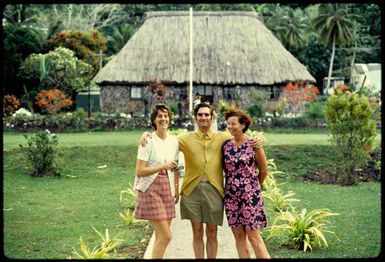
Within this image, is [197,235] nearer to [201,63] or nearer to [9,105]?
[9,105]

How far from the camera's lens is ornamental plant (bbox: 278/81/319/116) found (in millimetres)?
26078

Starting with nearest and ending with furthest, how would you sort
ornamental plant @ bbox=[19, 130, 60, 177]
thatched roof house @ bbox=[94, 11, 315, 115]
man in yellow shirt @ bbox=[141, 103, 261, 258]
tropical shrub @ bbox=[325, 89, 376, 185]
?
man in yellow shirt @ bbox=[141, 103, 261, 258] → tropical shrub @ bbox=[325, 89, 376, 185] → ornamental plant @ bbox=[19, 130, 60, 177] → thatched roof house @ bbox=[94, 11, 315, 115]

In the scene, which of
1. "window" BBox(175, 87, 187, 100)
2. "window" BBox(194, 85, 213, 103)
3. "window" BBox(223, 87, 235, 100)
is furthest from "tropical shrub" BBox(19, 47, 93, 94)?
"window" BBox(223, 87, 235, 100)

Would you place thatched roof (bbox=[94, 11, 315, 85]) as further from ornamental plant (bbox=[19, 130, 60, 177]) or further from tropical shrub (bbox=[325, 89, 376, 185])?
tropical shrub (bbox=[325, 89, 376, 185])

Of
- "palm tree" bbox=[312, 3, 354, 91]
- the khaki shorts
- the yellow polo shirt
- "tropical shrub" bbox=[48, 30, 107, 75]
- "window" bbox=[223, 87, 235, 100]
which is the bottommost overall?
"window" bbox=[223, 87, 235, 100]

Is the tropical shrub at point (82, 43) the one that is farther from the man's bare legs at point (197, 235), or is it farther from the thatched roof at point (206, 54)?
the man's bare legs at point (197, 235)

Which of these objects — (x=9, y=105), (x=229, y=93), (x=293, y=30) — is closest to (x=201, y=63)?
(x=229, y=93)

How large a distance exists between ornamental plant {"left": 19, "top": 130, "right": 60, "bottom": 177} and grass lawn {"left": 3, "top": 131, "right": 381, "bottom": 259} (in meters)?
0.38

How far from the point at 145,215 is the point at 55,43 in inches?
991

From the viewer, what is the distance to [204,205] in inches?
209

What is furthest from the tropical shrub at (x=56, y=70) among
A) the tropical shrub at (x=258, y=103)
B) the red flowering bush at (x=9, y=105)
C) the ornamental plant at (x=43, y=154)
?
the ornamental plant at (x=43, y=154)

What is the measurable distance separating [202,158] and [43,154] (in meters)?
8.76

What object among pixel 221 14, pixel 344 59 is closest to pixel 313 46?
pixel 344 59

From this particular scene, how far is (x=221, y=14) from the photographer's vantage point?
2956 centimetres
